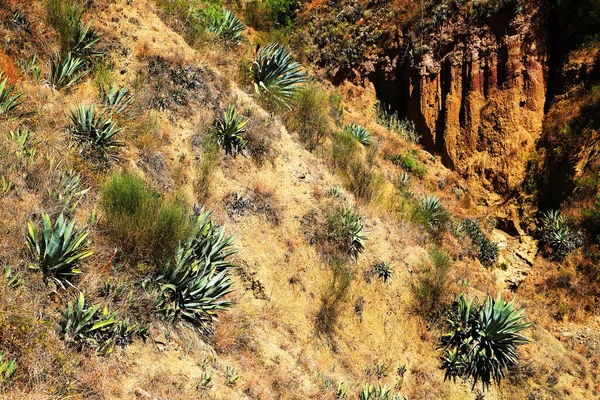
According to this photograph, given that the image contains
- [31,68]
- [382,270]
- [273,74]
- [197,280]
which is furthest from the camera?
[273,74]

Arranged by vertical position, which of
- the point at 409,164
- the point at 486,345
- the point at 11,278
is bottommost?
the point at 11,278

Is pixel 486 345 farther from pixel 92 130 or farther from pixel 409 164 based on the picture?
pixel 92 130

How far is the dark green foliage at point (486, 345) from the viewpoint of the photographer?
27.9ft

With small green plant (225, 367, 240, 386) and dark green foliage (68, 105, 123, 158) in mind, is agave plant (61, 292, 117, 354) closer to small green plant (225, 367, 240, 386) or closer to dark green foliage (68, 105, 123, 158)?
small green plant (225, 367, 240, 386)

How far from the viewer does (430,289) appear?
30.1 feet

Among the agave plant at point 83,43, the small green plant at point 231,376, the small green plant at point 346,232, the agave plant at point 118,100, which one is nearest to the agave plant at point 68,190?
the agave plant at point 118,100

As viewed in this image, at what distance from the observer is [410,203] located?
12008 millimetres

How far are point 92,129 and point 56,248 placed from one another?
2608 millimetres

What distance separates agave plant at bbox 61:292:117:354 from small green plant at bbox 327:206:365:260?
4.75 m

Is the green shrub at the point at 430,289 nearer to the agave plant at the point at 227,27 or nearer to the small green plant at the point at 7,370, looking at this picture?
the small green plant at the point at 7,370

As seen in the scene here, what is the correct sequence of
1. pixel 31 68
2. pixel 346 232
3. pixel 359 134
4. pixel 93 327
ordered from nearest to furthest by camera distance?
pixel 93 327 → pixel 31 68 → pixel 346 232 → pixel 359 134

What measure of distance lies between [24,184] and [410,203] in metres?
9.20

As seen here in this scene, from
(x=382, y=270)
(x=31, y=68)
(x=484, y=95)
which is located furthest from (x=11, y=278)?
(x=484, y=95)

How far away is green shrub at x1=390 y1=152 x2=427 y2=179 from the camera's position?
1484 centimetres
